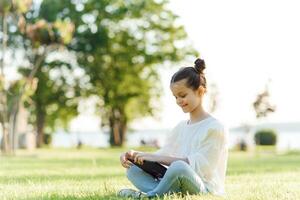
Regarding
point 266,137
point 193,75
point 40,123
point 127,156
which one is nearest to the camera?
point 193,75

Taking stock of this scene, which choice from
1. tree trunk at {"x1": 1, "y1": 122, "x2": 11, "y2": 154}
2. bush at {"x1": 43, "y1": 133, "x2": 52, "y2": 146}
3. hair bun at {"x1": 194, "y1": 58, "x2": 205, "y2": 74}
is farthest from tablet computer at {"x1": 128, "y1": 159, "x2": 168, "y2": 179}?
bush at {"x1": 43, "y1": 133, "x2": 52, "y2": 146}

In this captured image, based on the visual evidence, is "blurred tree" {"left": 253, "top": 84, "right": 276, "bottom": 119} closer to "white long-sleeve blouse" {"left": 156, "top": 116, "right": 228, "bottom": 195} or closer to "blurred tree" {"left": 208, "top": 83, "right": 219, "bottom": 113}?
"blurred tree" {"left": 208, "top": 83, "right": 219, "bottom": 113}

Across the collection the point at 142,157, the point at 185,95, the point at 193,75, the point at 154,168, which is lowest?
the point at 154,168

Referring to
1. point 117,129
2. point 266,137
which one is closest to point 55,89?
point 117,129

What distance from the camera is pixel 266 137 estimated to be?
49500mm

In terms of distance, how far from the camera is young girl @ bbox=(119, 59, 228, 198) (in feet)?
18.3

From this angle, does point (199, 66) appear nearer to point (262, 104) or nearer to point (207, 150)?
point (207, 150)

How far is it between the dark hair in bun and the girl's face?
0.12 ft

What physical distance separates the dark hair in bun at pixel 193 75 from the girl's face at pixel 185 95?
36mm

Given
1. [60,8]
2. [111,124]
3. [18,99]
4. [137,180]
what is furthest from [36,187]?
[111,124]

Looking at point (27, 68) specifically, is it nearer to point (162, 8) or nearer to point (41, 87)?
point (41, 87)

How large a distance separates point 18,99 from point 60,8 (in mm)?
17920

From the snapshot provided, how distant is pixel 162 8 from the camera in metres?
42.5

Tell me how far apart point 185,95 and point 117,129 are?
136ft
